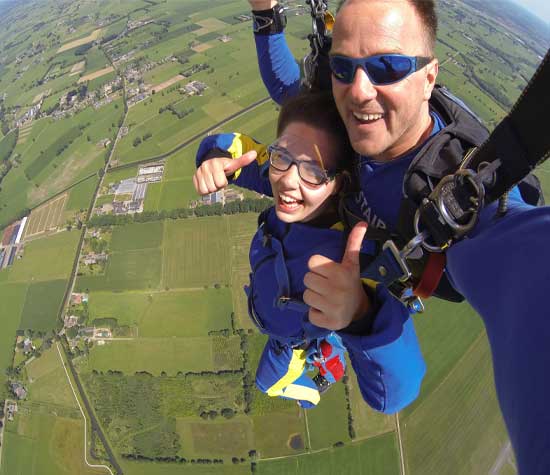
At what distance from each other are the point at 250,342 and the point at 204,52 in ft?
127

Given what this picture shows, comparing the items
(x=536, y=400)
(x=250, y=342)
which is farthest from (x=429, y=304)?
(x=536, y=400)

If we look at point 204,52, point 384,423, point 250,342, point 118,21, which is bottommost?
point 384,423

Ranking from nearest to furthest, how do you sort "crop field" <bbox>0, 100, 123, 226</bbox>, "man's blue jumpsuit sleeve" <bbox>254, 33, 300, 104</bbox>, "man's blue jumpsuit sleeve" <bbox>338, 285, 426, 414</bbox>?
"man's blue jumpsuit sleeve" <bbox>338, 285, 426, 414</bbox> → "man's blue jumpsuit sleeve" <bbox>254, 33, 300, 104</bbox> → "crop field" <bbox>0, 100, 123, 226</bbox>

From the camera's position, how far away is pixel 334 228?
2115 mm

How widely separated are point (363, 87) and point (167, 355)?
66.6 ft

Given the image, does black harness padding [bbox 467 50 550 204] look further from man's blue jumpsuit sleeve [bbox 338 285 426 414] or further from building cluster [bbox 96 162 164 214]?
building cluster [bbox 96 162 164 214]

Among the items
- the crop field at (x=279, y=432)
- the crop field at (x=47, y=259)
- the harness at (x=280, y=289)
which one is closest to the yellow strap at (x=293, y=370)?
the harness at (x=280, y=289)

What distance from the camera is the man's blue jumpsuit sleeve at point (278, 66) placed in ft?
9.87

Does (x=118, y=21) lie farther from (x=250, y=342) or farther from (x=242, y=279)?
(x=250, y=342)

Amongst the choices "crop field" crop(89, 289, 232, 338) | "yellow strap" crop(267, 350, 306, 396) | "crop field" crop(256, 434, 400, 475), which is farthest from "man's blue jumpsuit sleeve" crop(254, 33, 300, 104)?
"crop field" crop(89, 289, 232, 338)

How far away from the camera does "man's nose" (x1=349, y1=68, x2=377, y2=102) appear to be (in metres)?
1.41

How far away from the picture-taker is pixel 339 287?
1.48 m

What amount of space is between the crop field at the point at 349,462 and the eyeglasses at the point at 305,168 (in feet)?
57.2

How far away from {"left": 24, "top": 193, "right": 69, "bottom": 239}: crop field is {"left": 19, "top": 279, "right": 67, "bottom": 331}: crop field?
5.52 metres
